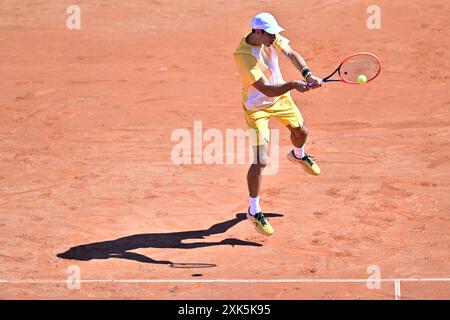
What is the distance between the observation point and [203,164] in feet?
39.1

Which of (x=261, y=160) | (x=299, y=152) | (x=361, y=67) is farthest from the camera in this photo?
(x=299, y=152)

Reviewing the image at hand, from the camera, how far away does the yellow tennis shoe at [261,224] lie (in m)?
9.91

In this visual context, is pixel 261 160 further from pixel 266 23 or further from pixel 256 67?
pixel 266 23

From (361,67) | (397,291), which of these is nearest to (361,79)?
(361,67)

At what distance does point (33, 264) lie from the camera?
31.8 feet

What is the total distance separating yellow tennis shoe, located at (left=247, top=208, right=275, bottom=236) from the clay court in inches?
7.3

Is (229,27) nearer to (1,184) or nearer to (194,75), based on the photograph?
(194,75)

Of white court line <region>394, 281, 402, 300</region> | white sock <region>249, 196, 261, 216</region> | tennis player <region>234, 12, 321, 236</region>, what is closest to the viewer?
white court line <region>394, 281, 402, 300</region>

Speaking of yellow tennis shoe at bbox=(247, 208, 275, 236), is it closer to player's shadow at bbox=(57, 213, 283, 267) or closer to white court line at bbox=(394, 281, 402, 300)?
player's shadow at bbox=(57, 213, 283, 267)

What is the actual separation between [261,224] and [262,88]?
4.83ft

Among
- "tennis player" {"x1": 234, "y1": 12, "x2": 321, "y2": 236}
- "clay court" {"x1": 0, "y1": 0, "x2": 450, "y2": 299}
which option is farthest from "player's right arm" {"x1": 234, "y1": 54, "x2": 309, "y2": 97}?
"clay court" {"x1": 0, "y1": 0, "x2": 450, "y2": 299}

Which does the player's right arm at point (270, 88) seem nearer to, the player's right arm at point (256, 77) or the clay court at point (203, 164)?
the player's right arm at point (256, 77)

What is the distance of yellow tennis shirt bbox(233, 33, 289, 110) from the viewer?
31.3 ft

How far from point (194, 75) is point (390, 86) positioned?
3.05 metres
